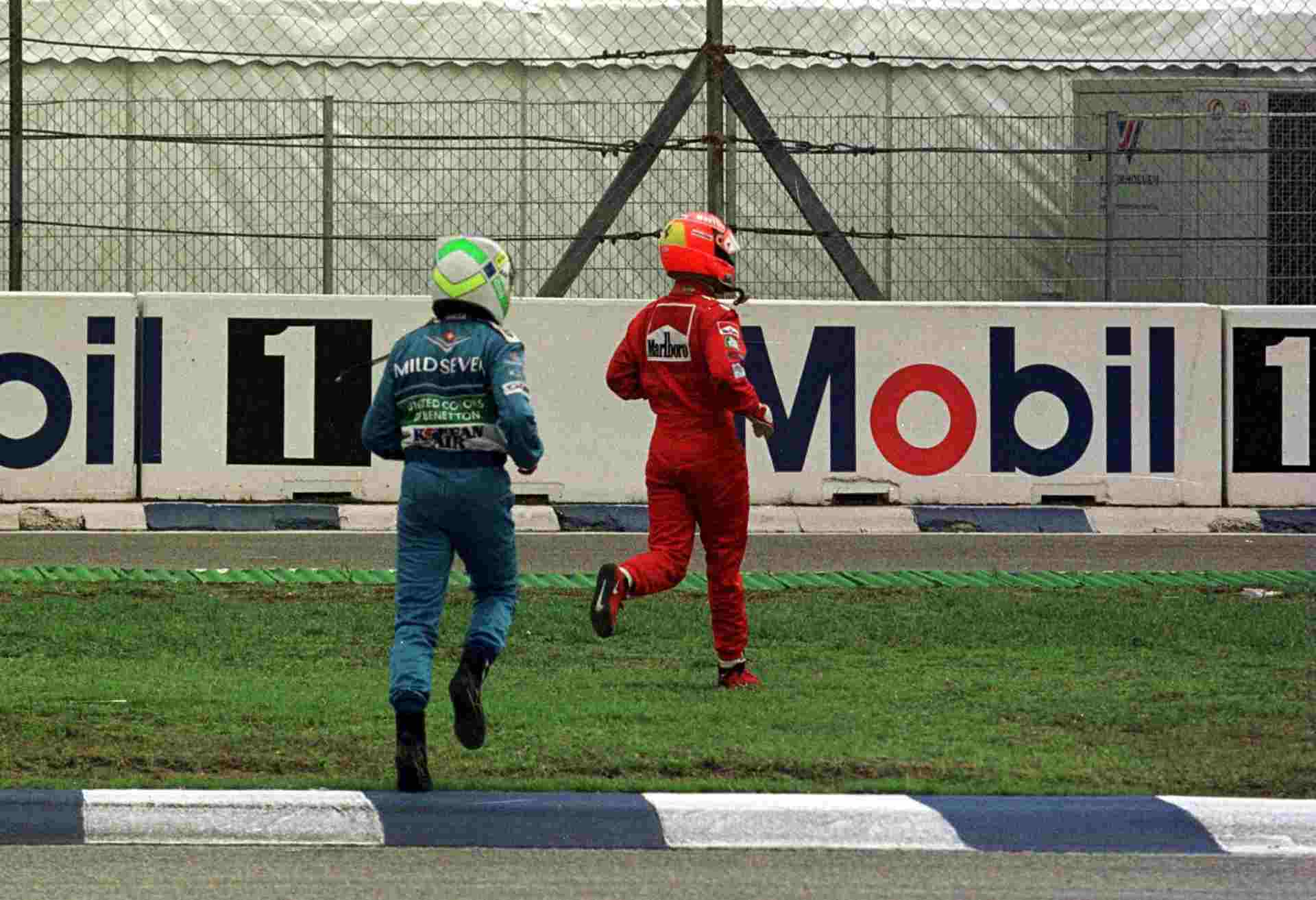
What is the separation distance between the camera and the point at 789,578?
11414 millimetres

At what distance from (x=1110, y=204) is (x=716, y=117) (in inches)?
113

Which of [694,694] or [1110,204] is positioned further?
[1110,204]

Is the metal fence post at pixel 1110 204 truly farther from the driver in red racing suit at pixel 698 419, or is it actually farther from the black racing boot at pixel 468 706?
the black racing boot at pixel 468 706

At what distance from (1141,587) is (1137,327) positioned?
4.13 meters

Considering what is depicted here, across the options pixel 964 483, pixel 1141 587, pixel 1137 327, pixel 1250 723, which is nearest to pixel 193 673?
pixel 1250 723

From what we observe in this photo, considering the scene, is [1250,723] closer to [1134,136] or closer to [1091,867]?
[1091,867]

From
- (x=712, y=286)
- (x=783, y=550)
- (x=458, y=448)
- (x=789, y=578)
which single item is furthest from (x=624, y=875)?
(x=783, y=550)

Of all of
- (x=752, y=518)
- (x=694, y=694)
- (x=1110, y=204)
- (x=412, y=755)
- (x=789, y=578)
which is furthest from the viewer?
(x=1110, y=204)

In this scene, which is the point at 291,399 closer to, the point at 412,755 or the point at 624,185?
the point at 624,185

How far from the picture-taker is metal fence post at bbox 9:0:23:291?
48.1 feet

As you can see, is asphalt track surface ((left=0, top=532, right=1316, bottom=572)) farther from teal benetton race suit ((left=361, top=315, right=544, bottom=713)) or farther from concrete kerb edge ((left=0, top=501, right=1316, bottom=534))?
teal benetton race suit ((left=361, top=315, right=544, bottom=713))

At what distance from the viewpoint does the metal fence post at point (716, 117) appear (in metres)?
14.9

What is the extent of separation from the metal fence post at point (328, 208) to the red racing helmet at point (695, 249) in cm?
734

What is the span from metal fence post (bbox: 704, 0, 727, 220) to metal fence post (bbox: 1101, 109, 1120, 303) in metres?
2.69
